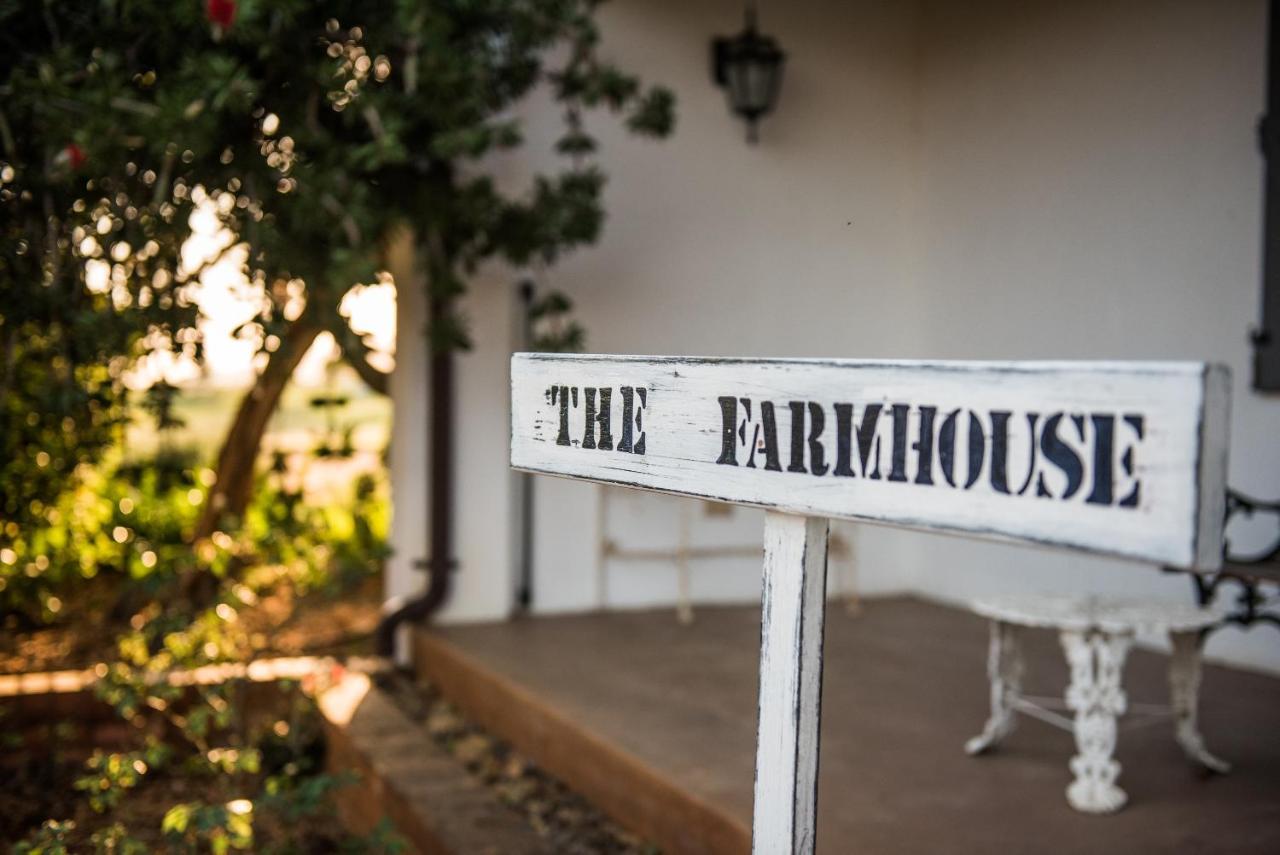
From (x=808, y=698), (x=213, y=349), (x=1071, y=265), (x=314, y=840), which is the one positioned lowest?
(x=314, y=840)

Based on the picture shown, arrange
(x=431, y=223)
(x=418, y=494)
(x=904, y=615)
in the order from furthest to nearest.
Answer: (x=904, y=615), (x=418, y=494), (x=431, y=223)

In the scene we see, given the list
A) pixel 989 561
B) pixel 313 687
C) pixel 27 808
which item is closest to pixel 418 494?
pixel 313 687

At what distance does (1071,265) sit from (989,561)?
154 centimetres

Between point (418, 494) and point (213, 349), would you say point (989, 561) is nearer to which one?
point (418, 494)

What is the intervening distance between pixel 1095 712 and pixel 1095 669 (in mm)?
117

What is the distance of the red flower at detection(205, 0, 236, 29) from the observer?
11.8 feet

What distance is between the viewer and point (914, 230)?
6.92 metres

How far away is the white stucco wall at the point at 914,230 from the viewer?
526 centimetres

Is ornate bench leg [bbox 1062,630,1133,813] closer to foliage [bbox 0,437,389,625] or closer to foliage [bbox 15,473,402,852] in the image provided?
foliage [bbox 15,473,402,852]

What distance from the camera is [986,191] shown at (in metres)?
6.40

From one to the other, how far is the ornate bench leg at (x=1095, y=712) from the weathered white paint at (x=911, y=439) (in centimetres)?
→ 203

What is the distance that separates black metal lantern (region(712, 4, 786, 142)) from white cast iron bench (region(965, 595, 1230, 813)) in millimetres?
3320

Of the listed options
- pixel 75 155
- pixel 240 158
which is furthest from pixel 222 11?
pixel 240 158

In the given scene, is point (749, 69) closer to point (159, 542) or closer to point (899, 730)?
point (899, 730)
